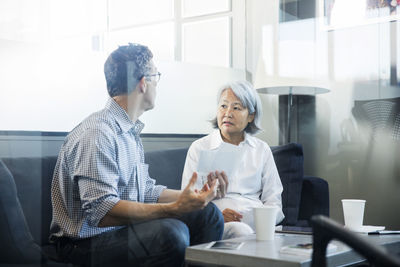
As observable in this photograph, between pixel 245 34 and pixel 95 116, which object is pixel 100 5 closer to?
pixel 95 116

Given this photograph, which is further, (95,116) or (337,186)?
(337,186)

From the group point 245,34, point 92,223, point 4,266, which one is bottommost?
point 4,266

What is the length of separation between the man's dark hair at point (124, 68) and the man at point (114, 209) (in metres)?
0.06

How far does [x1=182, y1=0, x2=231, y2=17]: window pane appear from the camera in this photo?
282cm

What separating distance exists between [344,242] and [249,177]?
1.52 m

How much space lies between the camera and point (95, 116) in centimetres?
168

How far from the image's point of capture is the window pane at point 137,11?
6.77ft

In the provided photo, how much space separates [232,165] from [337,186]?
4.47 ft

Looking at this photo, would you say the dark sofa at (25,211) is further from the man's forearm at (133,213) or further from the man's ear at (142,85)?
the man's ear at (142,85)

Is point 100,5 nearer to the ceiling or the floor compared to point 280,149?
nearer to the ceiling

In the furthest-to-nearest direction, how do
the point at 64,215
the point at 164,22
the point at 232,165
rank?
the point at 164,22 < the point at 232,165 < the point at 64,215

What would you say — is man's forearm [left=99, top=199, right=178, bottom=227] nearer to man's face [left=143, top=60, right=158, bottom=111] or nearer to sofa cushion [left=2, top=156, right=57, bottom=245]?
sofa cushion [left=2, top=156, right=57, bottom=245]

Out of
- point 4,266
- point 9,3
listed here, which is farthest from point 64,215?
point 9,3

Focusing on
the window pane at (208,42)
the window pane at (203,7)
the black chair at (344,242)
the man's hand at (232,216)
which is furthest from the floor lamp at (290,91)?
the black chair at (344,242)
